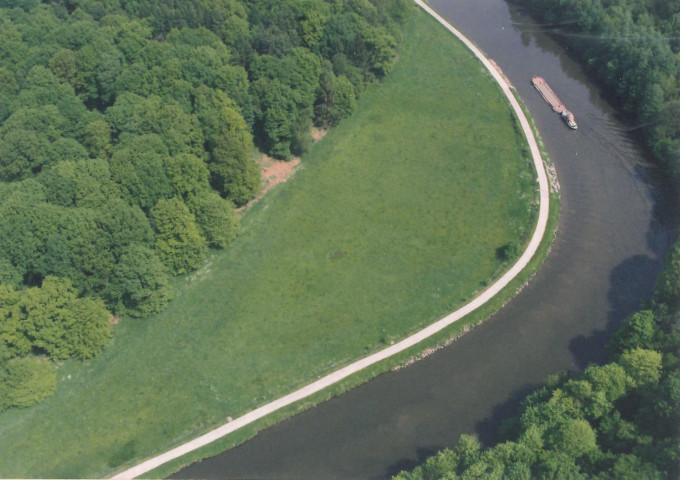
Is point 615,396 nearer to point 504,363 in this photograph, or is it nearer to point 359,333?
point 504,363

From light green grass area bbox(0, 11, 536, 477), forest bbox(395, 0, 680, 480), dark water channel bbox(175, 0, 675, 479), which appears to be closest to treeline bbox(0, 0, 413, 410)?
light green grass area bbox(0, 11, 536, 477)

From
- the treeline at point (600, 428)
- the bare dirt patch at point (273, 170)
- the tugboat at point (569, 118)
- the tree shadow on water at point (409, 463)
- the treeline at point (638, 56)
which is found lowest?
the tree shadow on water at point (409, 463)

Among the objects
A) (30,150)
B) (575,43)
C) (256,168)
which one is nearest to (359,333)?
(256,168)

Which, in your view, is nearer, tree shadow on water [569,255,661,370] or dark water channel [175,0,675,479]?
dark water channel [175,0,675,479]

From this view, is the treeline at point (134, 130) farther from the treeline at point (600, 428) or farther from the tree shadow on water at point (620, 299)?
the tree shadow on water at point (620, 299)

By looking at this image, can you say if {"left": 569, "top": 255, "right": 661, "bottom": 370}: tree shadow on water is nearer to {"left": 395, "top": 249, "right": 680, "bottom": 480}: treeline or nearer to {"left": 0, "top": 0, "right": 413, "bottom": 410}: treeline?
{"left": 395, "top": 249, "right": 680, "bottom": 480}: treeline

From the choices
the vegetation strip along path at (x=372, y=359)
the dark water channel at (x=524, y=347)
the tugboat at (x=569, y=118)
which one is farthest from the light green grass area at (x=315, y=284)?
the tugboat at (x=569, y=118)

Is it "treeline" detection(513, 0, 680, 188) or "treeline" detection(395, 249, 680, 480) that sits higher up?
"treeline" detection(513, 0, 680, 188)
